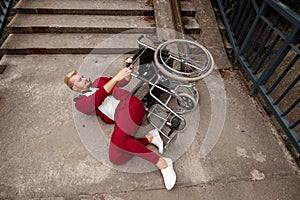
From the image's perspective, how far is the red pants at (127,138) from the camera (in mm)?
2488

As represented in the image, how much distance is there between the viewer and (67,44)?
3.99 meters

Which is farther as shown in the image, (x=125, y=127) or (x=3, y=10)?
(x=3, y=10)

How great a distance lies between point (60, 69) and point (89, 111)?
133cm

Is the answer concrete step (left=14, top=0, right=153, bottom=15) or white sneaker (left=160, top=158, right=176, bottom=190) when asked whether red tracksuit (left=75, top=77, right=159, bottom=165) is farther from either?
concrete step (left=14, top=0, right=153, bottom=15)

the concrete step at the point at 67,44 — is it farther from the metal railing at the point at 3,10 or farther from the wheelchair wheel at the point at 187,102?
the wheelchair wheel at the point at 187,102

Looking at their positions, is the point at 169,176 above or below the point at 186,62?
below

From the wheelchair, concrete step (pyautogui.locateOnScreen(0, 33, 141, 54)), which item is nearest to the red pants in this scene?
the wheelchair

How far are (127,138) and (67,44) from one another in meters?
2.45

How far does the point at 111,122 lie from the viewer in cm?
295

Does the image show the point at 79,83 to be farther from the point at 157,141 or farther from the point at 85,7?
the point at 85,7

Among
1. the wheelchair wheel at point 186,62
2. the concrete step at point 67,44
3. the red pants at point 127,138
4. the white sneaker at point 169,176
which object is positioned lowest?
the white sneaker at point 169,176

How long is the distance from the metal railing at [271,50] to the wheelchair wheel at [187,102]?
1.08 meters

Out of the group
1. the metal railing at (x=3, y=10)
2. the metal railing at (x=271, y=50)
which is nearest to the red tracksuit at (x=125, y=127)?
the metal railing at (x=271, y=50)

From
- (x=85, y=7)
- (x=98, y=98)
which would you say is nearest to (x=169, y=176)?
(x=98, y=98)
